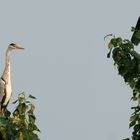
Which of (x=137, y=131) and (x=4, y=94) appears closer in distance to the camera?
(x=137, y=131)

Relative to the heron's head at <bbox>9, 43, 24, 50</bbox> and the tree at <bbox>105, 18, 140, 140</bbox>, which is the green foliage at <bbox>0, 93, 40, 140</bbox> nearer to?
the tree at <bbox>105, 18, 140, 140</bbox>

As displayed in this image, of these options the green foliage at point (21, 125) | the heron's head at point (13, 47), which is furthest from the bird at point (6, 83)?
the green foliage at point (21, 125)

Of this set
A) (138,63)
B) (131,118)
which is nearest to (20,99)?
(131,118)

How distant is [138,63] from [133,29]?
455 millimetres

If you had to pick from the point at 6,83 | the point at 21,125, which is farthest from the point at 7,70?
the point at 21,125

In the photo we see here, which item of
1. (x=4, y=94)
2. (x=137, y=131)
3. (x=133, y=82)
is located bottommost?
(x=137, y=131)

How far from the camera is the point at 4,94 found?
12688mm

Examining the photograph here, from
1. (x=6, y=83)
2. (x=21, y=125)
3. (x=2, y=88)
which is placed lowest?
(x=21, y=125)

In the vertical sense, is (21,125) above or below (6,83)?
below

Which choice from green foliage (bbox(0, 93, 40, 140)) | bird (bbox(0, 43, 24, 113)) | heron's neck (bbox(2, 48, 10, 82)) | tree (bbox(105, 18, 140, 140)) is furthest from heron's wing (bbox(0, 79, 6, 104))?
tree (bbox(105, 18, 140, 140))

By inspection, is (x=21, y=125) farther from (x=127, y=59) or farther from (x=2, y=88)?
(x=2, y=88)

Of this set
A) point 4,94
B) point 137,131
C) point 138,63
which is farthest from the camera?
point 4,94

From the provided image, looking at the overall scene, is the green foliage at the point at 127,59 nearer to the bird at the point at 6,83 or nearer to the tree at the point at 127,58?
the tree at the point at 127,58

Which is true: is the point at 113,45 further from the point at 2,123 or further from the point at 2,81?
the point at 2,81
